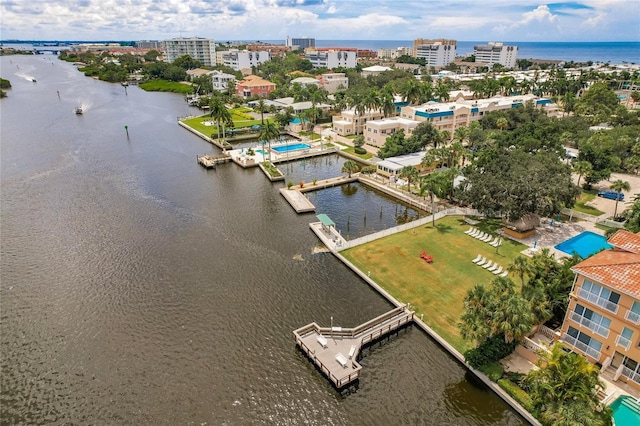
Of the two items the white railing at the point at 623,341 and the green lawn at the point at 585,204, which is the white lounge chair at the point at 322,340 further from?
the green lawn at the point at 585,204

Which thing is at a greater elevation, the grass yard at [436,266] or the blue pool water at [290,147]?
the blue pool water at [290,147]

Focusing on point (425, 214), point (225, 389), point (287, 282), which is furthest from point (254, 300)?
point (425, 214)

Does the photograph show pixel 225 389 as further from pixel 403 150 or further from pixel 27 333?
pixel 403 150

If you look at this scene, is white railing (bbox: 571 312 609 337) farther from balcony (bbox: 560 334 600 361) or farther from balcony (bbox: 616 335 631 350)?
balcony (bbox: 560 334 600 361)

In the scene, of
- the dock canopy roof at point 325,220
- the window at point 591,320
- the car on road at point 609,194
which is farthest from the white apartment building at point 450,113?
the window at point 591,320

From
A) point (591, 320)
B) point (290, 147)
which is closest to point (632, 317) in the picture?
point (591, 320)

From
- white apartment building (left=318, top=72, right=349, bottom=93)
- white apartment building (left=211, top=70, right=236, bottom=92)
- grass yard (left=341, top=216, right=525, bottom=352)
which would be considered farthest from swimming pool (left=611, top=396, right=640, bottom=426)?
white apartment building (left=211, top=70, right=236, bottom=92)

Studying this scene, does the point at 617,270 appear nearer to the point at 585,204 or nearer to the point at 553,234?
the point at 553,234
